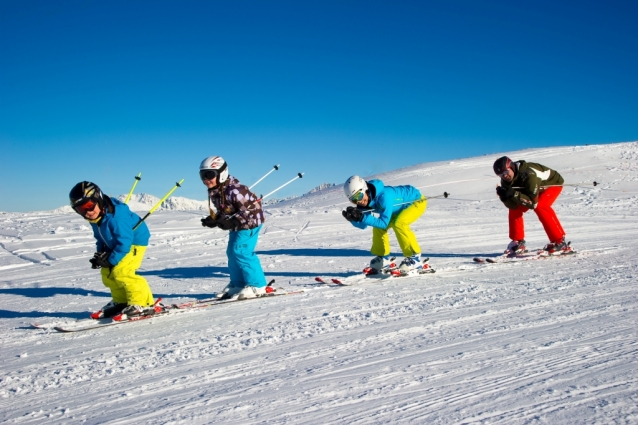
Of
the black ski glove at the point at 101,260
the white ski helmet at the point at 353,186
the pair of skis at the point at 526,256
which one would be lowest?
the pair of skis at the point at 526,256

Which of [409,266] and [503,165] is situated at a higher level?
[503,165]

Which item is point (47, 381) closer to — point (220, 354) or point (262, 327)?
point (220, 354)

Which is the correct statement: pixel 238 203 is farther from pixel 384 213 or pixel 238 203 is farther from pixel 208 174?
pixel 384 213

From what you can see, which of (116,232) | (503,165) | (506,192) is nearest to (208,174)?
(116,232)

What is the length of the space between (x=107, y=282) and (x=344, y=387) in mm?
3760

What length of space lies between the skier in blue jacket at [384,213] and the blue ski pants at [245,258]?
1.36 meters

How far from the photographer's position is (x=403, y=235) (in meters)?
7.40

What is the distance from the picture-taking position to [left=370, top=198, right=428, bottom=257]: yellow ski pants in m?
7.38

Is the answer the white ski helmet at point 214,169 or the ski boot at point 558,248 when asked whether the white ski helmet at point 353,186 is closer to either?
the white ski helmet at point 214,169

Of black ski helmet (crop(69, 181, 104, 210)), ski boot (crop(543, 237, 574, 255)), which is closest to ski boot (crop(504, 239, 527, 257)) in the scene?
ski boot (crop(543, 237, 574, 255))

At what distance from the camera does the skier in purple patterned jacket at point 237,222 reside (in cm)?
629

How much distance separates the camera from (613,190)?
19.9 metres

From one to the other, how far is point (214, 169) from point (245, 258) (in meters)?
1.14

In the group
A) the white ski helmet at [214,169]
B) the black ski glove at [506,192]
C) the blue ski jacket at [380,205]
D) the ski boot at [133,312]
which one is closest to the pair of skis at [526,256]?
the black ski glove at [506,192]
